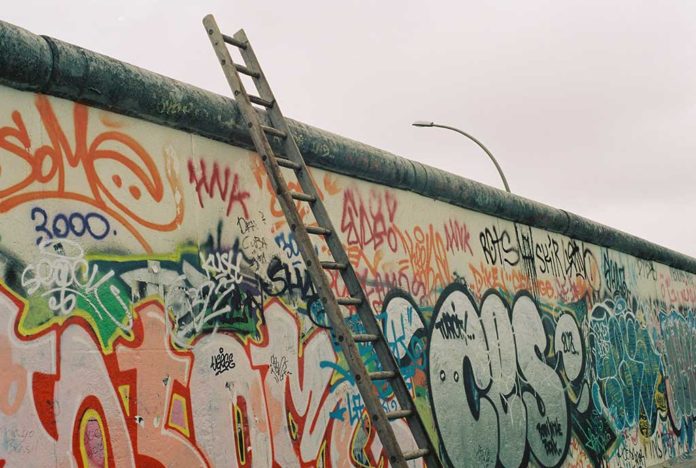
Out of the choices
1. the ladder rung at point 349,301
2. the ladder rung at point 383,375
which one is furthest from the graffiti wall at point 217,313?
the ladder rung at point 383,375

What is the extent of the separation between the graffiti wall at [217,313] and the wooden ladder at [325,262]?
360 millimetres

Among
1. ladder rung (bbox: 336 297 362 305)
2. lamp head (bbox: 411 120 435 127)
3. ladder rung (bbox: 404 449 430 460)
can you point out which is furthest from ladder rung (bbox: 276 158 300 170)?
lamp head (bbox: 411 120 435 127)

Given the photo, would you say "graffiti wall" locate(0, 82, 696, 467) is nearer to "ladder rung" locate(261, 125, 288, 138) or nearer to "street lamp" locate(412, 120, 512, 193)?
"ladder rung" locate(261, 125, 288, 138)

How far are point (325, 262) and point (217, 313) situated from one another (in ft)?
2.45

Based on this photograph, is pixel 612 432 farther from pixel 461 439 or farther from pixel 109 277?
pixel 109 277

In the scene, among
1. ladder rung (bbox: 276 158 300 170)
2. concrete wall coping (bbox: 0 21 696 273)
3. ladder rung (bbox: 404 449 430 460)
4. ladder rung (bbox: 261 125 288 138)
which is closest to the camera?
concrete wall coping (bbox: 0 21 696 273)

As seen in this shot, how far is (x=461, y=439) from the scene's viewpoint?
8.21 metres

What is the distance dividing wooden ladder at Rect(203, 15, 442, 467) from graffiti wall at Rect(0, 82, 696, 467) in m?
0.36

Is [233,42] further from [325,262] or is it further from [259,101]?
[325,262]

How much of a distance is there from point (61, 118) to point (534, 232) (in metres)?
6.87

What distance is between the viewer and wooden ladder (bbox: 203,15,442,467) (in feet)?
17.6

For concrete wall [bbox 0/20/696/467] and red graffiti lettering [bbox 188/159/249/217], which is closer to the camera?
concrete wall [bbox 0/20/696/467]

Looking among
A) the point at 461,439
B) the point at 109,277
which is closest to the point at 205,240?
the point at 109,277

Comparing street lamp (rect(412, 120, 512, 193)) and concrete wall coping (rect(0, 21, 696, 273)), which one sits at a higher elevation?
street lamp (rect(412, 120, 512, 193))
